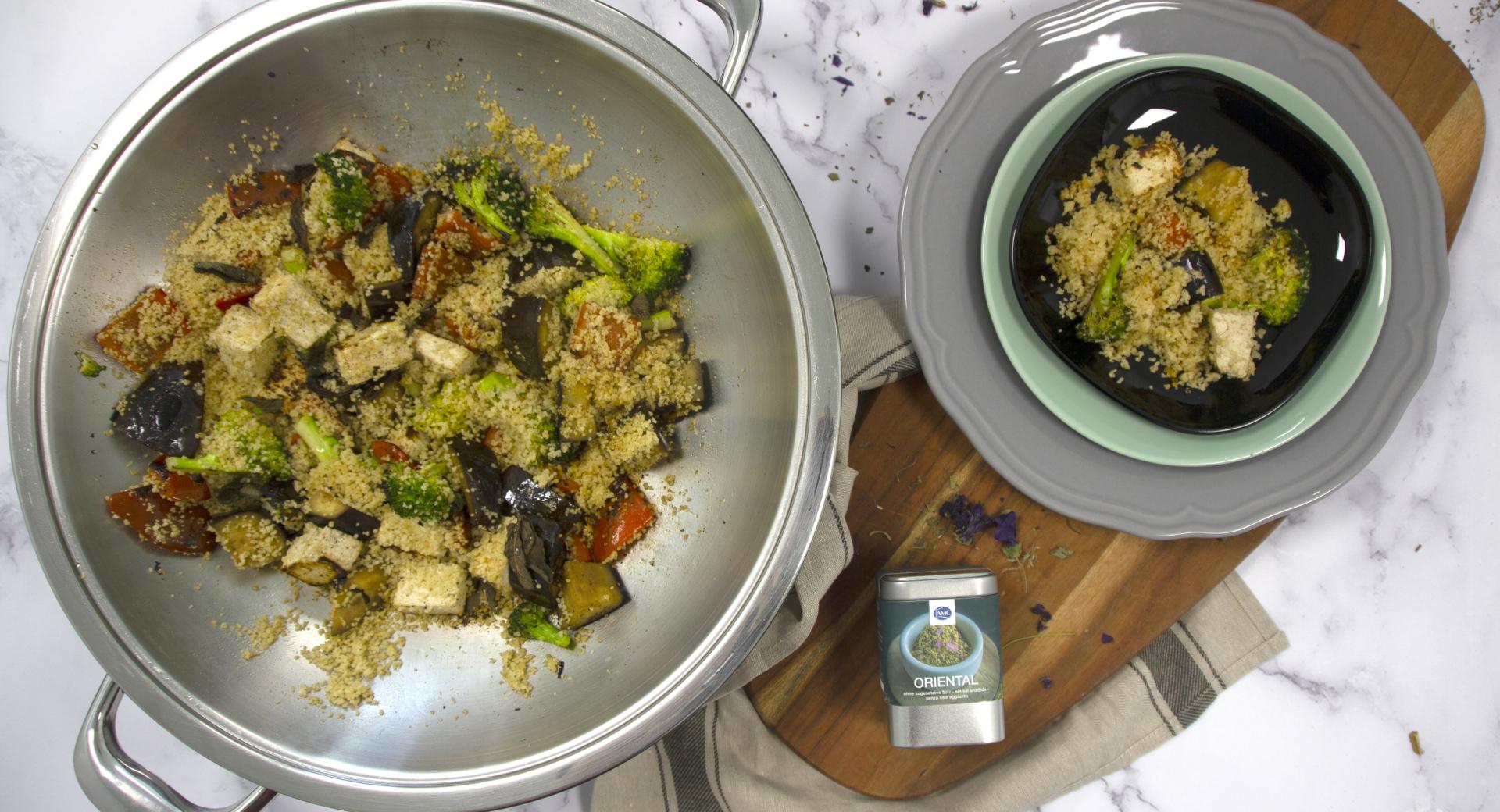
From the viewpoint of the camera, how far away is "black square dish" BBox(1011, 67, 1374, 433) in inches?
67.4

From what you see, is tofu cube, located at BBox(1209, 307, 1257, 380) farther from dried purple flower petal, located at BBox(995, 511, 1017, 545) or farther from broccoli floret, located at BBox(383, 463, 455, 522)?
broccoli floret, located at BBox(383, 463, 455, 522)

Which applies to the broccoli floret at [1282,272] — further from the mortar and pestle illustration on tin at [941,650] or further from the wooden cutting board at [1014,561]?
the mortar and pestle illustration on tin at [941,650]

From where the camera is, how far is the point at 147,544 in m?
1.77

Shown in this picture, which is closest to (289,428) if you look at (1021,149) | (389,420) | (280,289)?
(389,420)

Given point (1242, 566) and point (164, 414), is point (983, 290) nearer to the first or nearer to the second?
point (1242, 566)

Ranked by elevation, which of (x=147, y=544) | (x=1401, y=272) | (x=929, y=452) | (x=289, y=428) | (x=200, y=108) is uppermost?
(x=1401, y=272)

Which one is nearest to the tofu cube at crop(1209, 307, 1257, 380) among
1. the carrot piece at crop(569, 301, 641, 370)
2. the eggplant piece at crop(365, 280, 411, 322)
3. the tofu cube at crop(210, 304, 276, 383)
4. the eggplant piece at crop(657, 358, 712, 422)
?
the eggplant piece at crop(657, 358, 712, 422)

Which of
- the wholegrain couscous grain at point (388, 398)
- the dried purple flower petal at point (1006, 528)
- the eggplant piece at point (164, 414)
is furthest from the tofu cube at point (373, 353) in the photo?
the dried purple flower petal at point (1006, 528)

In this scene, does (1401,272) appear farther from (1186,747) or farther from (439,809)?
(439,809)

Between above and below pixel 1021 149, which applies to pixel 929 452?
below

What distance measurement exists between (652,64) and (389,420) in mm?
967

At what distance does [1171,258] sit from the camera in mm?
1724

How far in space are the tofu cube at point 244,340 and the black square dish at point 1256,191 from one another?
1596mm

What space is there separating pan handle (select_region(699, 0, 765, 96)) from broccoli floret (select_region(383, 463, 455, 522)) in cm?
103
